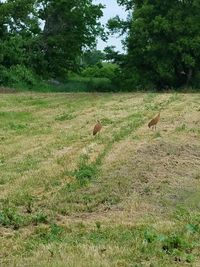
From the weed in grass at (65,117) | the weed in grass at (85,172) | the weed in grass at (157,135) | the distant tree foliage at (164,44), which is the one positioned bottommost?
the weed in grass at (65,117)

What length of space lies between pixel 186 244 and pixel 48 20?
104 ft

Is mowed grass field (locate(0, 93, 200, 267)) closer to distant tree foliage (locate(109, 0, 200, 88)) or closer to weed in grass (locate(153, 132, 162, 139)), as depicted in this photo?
weed in grass (locate(153, 132, 162, 139))

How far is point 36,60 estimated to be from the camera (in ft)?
114

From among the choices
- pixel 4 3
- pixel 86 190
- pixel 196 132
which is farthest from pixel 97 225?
pixel 4 3

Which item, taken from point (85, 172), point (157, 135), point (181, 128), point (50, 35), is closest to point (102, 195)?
point (85, 172)

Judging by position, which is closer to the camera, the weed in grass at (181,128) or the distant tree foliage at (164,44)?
the weed in grass at (181,128)

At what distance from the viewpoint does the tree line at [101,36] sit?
30594 mm

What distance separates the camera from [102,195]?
760 cm

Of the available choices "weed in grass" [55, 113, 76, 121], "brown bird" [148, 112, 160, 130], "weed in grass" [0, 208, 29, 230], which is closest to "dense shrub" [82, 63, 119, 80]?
"weed in grass" [55, 113, 76, 121]

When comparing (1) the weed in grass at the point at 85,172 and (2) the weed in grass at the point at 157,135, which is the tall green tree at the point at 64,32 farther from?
(1) the weed in grass at the point at 85,172

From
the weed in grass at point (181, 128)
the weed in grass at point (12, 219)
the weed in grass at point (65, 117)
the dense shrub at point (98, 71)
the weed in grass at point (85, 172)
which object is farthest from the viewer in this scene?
the dense shrub at point (98, 71)

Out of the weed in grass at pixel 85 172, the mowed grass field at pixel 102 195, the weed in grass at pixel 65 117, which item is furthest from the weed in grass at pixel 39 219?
the weed in grass at pixel 65 117

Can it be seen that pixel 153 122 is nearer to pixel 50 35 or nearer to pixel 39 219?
pixel 39 219

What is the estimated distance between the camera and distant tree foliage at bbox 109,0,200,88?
30203 millimetres
